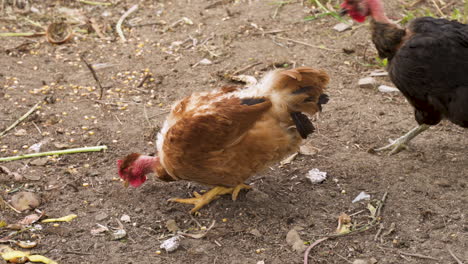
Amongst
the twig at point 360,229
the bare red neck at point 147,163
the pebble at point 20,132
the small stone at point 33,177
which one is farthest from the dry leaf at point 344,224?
the pebble at point 20,132

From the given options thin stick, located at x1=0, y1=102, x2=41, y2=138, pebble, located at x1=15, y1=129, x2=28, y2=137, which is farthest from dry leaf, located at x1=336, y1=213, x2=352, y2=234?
thin stick, located at x1=0, y1=102, x2=41, y2=138

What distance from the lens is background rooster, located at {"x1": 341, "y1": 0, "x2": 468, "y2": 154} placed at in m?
3.67

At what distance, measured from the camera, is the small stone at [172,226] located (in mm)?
3447

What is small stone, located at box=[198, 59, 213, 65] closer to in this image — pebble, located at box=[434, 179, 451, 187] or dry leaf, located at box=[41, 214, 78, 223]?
dry leaf, located at box=[41, 214, 78, 223]

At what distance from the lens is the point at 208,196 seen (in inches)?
146

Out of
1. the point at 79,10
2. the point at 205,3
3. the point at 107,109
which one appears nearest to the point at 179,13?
the point at 205,3

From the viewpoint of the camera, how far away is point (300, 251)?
3.23 m

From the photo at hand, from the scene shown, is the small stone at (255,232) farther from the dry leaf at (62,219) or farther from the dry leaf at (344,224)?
the dry leaf at (62,219)

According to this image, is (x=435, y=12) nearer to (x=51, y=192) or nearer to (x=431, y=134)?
(x=431, y=134)

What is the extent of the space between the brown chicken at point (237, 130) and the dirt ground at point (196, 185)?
34 cm

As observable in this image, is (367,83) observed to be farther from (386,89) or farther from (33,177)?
(33,177)

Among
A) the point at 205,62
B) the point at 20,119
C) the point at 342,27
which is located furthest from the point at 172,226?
the point at 342,27

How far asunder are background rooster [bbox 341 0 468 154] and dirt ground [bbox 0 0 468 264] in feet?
1.55

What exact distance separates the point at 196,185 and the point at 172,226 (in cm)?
59
